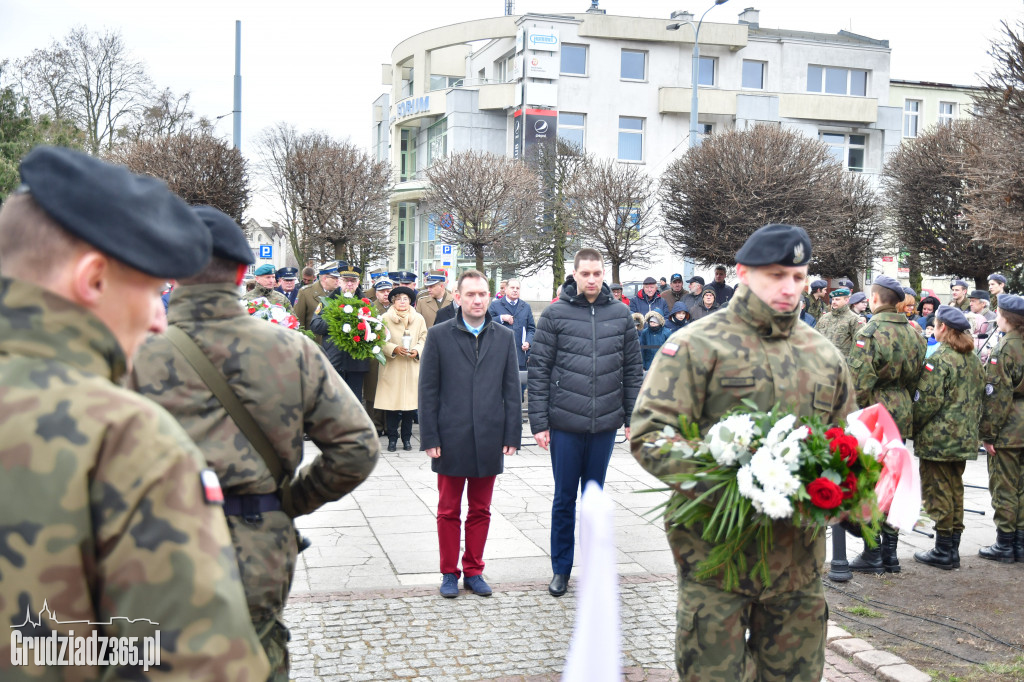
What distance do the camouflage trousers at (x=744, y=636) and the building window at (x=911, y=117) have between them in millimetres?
57714

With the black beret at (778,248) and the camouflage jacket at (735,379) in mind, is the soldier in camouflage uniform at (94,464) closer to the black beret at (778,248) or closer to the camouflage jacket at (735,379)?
the camouflage jacket at (735,379)

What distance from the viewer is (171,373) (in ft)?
10.1

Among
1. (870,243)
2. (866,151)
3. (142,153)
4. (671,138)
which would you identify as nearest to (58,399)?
(142,153)

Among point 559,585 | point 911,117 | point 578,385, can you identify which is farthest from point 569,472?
point 911,117

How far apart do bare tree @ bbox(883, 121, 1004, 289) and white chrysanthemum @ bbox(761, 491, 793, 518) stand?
30873 mm

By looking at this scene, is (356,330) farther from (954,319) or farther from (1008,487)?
(1008,487)

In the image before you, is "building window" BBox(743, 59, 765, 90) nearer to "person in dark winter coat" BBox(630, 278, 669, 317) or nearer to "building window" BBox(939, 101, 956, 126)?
"building window" BBox(939, 101, 956, 126)

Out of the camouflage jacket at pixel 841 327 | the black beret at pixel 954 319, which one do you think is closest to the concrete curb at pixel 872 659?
the black beret at pixel 954 319

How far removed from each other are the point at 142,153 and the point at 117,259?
96.6ft

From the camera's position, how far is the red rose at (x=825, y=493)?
3408 millimetres

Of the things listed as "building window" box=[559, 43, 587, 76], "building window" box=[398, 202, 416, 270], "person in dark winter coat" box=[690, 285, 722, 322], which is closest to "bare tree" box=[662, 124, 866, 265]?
"person in dark winter coat" box=[690, 285, 722, 322]

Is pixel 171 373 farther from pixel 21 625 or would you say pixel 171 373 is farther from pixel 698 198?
pixel 698 198

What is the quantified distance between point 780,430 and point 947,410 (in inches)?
191

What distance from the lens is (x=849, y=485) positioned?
3498 millimetres
